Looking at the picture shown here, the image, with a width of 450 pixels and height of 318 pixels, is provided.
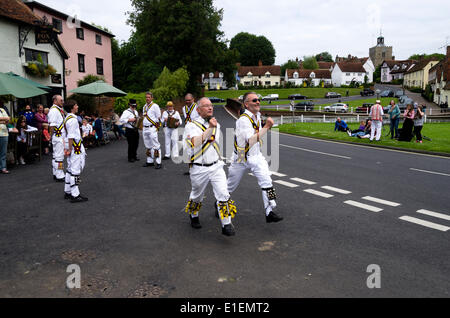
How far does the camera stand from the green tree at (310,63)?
136 meters

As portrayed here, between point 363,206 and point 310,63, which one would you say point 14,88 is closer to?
point 363,206

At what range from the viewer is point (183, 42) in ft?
159

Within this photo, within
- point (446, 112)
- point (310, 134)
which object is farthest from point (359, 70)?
point (310, 134)

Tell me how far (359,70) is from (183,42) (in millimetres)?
87231

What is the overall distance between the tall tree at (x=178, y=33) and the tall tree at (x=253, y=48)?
66.3 metres

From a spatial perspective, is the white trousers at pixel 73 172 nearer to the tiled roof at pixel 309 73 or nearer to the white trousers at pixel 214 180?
the white trousers at pixel 214 180

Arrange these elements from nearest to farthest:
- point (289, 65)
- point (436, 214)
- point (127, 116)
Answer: point (436, 214) < point (127, 116) < point (289, 65)

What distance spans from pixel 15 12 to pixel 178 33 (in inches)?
1132

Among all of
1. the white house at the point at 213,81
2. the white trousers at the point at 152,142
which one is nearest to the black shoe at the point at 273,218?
the white trousers at the point at 152,142

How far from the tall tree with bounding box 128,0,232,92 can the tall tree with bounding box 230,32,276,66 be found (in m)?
66.3

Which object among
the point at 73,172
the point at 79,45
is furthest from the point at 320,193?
the point at 79,45

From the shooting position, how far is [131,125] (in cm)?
1216

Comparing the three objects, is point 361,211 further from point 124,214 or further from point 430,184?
point 124,214

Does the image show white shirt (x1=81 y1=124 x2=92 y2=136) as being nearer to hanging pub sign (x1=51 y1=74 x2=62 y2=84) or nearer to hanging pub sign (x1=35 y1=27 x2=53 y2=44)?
hanging pub sign (x1=35 y1=27 x2=53 y2=44)
